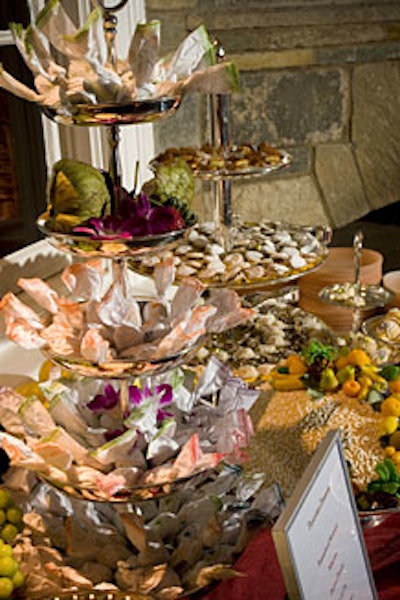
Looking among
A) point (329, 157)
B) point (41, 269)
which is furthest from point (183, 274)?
point (329, 157)

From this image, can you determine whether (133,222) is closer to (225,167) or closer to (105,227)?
(105,227)

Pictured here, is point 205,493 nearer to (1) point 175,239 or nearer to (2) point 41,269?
(1) point 175,239

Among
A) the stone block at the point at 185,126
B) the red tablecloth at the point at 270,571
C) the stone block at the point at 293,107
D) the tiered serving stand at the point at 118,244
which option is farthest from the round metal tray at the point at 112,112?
the stone block at the point at 293,107

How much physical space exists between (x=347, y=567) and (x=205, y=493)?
204mm

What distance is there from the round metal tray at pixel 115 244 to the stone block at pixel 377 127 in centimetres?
247

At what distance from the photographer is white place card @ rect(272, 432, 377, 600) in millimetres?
788

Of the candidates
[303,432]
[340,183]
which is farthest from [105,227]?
[340,183]

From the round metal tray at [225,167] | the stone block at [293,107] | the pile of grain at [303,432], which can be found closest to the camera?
the pile of grain at [303,432]

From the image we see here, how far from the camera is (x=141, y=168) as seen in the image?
1914 mm

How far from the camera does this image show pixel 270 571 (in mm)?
959

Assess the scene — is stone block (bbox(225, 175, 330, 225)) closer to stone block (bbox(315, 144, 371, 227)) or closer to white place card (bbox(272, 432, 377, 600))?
stone block (bbox(315, 144, 371, 227))

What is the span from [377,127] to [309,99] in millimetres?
363

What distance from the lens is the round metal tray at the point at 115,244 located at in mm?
881

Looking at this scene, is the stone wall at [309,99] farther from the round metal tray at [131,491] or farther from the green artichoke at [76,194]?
the round metal tray at [131,491]
